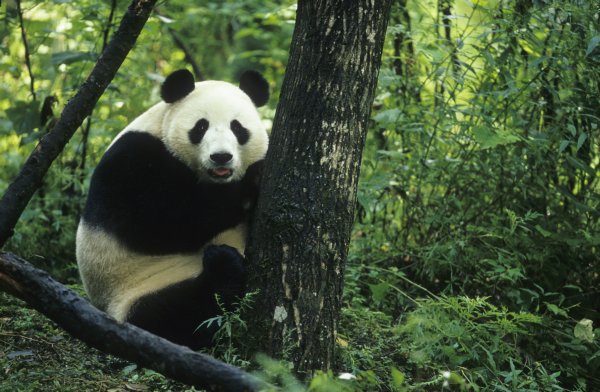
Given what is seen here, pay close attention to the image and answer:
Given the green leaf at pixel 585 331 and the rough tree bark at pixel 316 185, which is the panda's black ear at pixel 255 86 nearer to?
the rough tree bark at pixel 316 185

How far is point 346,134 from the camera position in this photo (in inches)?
114

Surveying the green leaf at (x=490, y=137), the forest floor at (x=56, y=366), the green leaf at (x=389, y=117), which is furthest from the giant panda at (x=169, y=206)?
the green leaf at (x=490, y=137)

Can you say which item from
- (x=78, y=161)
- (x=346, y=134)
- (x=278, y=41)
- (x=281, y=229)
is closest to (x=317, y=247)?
(x=281, y=229)

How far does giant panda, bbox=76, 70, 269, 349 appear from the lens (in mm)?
3471

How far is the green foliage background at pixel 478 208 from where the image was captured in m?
3.43

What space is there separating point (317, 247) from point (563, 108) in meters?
2.28

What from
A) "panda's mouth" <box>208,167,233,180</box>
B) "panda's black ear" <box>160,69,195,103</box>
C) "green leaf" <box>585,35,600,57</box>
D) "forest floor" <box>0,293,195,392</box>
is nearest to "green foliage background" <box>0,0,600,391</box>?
"green leaf" <box>585,35,600,57</box>

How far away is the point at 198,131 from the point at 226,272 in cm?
88

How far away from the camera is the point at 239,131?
369cm

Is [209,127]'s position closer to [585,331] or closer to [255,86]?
[255,86]

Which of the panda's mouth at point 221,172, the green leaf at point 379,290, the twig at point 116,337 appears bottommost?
the green leaf at point 379,290

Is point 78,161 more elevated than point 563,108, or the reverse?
point 563,108

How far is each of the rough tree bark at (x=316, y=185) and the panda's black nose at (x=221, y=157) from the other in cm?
57

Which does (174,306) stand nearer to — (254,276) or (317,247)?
(254,276)
